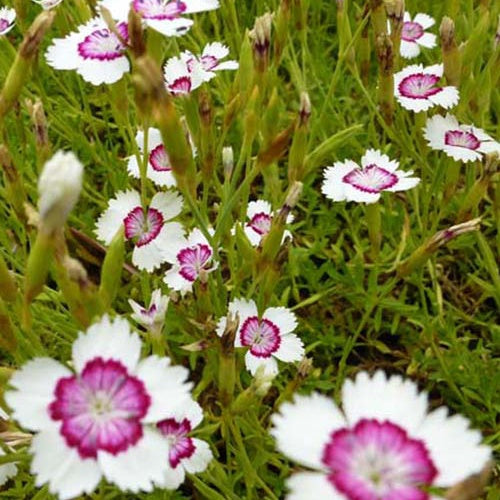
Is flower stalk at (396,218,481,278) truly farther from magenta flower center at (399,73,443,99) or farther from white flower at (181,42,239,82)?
white flower at (181,42,239,82)

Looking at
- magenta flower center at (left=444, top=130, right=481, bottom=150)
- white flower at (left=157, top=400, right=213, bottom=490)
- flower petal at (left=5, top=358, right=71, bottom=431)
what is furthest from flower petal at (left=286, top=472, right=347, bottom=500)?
magenta flower center at (left=444, top=130, right=481, bottom=150)

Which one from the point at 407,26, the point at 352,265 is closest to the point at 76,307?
the point at 352,265

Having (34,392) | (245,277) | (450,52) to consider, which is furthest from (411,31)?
(34,392)

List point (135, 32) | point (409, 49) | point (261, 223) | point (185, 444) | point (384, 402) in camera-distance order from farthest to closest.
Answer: point (409, 49) → point (261, 223) → point (185, 444) → point (135, 32) → point (384, 402)

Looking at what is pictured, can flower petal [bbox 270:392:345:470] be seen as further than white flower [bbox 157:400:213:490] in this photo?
No

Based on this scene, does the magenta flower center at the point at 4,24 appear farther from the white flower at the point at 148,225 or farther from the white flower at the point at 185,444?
the white flower at the point at 185,444

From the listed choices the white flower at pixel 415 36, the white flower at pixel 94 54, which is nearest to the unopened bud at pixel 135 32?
the white flower at pixel 94 54

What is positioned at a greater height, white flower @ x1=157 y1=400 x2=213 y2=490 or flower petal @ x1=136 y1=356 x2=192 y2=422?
white flower @ x1=157 y1=400 x2=213 y2=490

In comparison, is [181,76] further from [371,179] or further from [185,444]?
[185,444]
